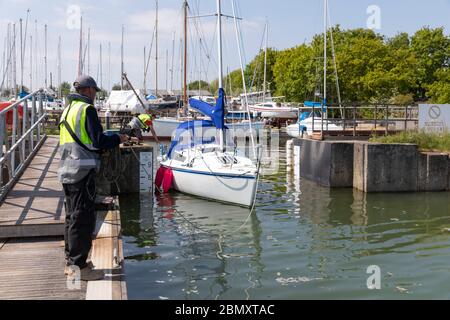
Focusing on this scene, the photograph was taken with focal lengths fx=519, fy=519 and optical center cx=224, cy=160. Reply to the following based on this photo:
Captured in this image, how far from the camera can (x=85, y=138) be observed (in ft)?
18.5

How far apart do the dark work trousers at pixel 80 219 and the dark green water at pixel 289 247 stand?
2.51 meters

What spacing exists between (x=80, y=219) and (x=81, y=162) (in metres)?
0.63

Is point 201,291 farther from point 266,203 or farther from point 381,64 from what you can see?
point 381,64

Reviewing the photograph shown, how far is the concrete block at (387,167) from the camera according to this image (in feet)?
60.7

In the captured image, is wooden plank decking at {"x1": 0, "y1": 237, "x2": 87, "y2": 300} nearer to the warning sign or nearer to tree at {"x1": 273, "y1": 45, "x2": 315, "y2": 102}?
the warning sign

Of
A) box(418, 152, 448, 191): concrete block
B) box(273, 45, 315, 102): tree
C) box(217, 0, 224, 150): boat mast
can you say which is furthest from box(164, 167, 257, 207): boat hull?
box(273, 45, 315, 102): tree

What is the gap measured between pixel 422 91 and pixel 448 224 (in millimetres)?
57166

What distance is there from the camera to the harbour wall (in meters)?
18.5

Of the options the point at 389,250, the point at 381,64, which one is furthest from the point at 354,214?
the point at 381,64

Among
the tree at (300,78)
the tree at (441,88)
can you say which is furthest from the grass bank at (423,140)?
the tree at (300,78)

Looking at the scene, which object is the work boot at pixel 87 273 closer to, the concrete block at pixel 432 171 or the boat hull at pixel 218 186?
the boat hull at pixel 218 186

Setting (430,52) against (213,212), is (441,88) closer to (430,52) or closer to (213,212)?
(430,52)

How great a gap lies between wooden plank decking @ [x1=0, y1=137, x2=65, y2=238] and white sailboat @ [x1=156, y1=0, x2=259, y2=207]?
557 cm

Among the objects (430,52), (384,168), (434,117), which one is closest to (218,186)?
(384,168)
